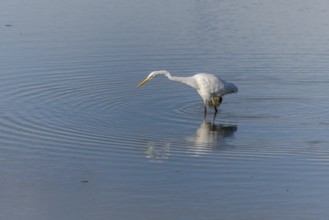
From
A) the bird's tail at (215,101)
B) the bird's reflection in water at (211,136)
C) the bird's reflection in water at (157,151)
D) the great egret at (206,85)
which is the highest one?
the great egret at (206,85)

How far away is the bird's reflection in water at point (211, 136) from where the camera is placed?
1462 cm

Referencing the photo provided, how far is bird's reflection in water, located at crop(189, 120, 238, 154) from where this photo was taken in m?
14.6

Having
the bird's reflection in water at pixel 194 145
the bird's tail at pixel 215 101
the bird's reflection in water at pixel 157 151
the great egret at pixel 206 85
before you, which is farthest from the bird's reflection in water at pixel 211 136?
the bird's tail at pixel 215 101

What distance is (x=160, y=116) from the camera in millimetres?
16984

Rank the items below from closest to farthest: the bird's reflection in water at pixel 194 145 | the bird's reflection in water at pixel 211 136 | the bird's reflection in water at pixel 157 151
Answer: the bird's reflection in water at pixel 157 151 < the bird's reflection in water at pixel 194 145 < the bird's reflection in water at pixel 211 136

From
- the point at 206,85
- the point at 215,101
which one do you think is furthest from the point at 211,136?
the point at 215,101

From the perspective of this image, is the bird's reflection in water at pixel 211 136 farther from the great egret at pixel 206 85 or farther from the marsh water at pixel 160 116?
the great egret at pixel 206 85

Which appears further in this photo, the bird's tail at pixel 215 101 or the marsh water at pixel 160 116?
the bird's tail at pixel 215 101

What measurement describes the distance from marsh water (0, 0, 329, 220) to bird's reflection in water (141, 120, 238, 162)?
34 mm

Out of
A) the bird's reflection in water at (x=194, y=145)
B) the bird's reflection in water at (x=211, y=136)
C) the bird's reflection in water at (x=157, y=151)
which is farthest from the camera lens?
the bird's reflection in water at (x=211, y=136)

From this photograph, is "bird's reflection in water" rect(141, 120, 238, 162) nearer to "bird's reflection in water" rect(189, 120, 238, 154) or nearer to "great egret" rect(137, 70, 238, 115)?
"bird's reflection in water" rect(189, 120, 238, 154)

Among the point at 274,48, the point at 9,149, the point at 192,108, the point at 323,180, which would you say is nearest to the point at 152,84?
the point at 192,108

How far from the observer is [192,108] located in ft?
59.6

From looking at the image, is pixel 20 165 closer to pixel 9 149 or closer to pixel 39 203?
pixel 9 149
